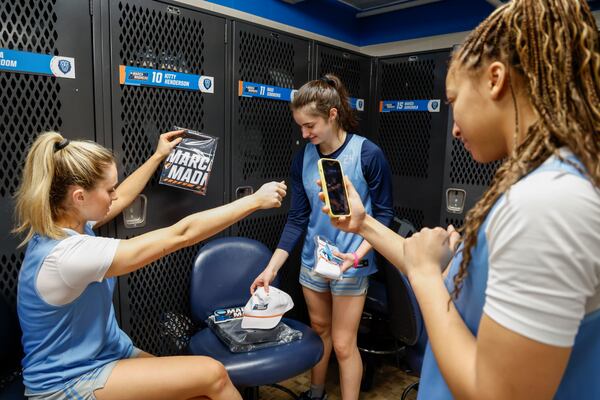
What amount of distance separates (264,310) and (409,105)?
1.66 metres

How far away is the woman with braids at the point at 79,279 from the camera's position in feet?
4.14

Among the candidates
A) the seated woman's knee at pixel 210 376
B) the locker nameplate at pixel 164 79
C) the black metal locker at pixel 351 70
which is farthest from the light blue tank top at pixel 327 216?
the seated woman's knee at pixel 210 376

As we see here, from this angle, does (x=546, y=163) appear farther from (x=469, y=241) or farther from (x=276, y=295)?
(x=276, y=295)

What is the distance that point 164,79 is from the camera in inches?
71.4

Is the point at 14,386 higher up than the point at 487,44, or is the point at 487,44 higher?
the point at 487,44

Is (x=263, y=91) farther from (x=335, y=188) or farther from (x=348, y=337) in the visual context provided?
(x=348, y=337)

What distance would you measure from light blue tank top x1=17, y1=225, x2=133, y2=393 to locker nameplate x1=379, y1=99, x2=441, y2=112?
213 centimetres

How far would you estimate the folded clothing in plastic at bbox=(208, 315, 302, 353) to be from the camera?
5.76 feet

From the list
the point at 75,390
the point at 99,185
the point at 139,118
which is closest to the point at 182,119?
the point at 139,118

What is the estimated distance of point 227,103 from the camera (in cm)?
206

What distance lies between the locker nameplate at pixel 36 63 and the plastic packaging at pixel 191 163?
1.57 feet

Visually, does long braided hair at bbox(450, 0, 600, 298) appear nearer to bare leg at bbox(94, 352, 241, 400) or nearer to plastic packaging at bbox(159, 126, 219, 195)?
bare leg at bbox(94, 352, 241, 400)

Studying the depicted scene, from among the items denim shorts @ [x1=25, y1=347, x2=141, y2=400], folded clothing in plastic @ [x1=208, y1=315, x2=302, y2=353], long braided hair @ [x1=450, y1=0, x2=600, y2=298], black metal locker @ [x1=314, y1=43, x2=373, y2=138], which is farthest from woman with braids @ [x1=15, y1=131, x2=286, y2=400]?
black metal locker @ [x1=314, y1=43, x2=373, y2=138]

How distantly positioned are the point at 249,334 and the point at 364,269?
0.62 metres
